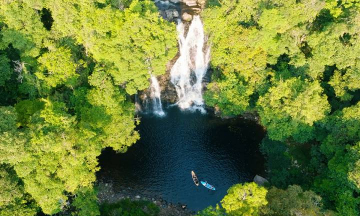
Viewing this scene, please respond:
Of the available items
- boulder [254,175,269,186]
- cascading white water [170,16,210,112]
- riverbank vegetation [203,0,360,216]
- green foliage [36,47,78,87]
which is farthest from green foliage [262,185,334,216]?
green foliage [36,47,78,87]

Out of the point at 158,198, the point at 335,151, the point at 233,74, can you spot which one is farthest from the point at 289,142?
the point at 158,198

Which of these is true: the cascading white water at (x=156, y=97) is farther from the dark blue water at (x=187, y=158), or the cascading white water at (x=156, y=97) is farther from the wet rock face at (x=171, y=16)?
the dark blue water at (x=187, y=158)

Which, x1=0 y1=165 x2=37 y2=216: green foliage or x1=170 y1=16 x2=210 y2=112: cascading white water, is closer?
x1=0 y1=165 x2=37 y2=216: green foliage

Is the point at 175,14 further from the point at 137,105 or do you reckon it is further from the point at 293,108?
the point at 293,108

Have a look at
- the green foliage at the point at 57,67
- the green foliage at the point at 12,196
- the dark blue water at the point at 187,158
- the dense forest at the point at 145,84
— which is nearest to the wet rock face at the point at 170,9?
the dense forest at the point at 145,84

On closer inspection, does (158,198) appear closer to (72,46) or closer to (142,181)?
(142,181)

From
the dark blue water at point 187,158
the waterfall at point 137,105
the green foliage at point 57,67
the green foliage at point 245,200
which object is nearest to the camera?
the green foliage at point 245,200

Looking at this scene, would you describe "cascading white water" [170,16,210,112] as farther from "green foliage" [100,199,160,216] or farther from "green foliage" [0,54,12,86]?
"green foliage" [0,54,12,86]
